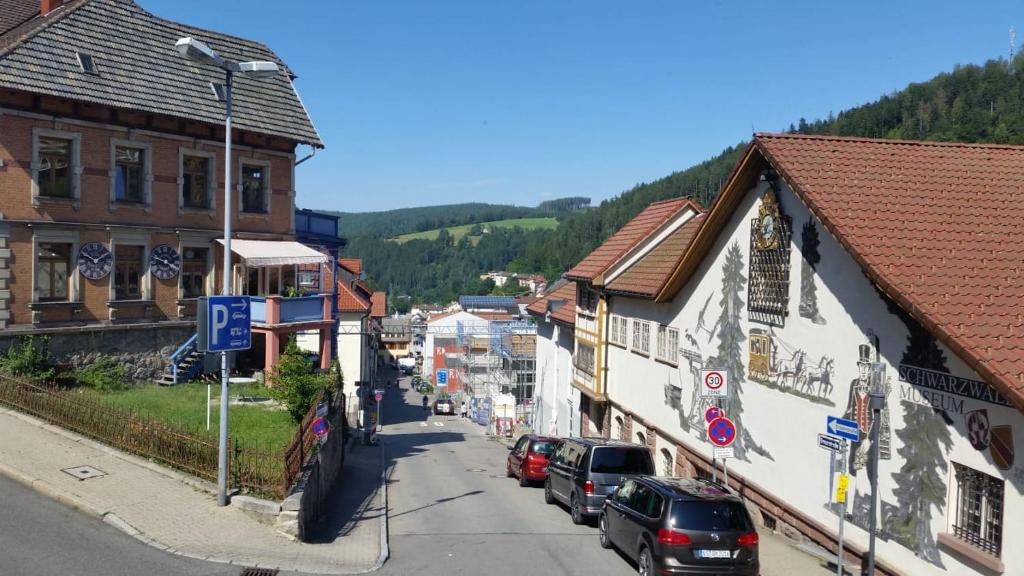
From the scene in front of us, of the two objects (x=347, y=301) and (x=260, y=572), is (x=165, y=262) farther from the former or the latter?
(x=347, y=301)

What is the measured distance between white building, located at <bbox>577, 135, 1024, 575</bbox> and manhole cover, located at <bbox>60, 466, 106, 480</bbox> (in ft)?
40.3

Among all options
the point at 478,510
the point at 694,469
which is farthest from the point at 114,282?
the point at 694,469

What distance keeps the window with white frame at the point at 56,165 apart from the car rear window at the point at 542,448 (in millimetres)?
14714

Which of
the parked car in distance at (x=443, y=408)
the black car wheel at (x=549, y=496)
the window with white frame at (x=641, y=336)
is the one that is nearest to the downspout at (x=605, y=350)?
the window with white frame at (x=641, y=336)

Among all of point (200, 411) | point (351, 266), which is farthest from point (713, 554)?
point (351, 266)

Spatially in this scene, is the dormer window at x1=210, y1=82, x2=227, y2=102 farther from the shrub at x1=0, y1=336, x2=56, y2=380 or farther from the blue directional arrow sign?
the blue directional arrow sign

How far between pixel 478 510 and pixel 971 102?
109235 millimetres

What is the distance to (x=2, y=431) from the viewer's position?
16.7 m

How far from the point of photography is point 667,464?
23.8 m

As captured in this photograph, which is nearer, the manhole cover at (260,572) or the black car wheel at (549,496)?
the manhole cover at (260,572)

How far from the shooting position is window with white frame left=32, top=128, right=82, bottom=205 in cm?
2273

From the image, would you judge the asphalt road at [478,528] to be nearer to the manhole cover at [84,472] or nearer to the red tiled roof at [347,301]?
the manhole cover at [84,472]

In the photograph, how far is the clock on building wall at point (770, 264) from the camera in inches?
642

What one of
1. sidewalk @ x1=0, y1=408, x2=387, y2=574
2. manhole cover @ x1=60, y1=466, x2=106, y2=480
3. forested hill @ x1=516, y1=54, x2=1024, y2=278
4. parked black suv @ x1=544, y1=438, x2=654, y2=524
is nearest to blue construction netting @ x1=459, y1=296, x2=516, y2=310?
forested hill @ x1=516, y1=54, x2=1024, y2=278
